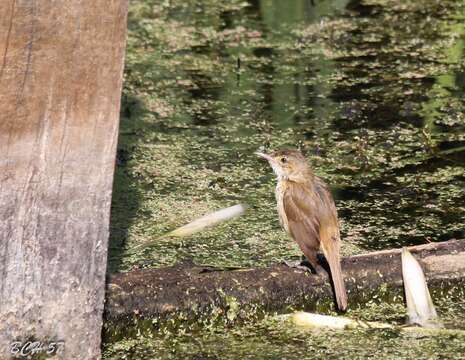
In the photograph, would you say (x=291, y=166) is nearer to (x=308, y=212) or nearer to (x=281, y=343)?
(x=308, y=212)

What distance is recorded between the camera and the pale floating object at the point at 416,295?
5.15 m

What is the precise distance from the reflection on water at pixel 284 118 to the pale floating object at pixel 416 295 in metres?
0.85

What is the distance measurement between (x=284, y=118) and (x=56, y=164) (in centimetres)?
374

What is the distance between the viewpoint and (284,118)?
7.90m

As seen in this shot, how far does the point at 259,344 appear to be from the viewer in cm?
497

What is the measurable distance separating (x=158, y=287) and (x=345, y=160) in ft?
8.20

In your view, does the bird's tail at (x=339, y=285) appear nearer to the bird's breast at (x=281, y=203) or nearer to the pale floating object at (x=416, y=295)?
the pale floating object at (x=416, y=295)

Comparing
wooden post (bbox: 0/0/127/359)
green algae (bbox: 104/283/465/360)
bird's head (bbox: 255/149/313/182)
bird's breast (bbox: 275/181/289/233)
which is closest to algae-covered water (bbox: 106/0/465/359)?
green algae (bbox: 104/283/465/360)

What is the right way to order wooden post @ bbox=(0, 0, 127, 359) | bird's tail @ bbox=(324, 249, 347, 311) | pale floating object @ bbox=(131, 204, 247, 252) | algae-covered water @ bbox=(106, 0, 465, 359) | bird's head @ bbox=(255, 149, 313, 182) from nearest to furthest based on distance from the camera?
1. wooden post @ bbox=(0, 0, 127, 359)
2. bird's tail @ bbox=(324, 249, 347, 311)
3. algae-covered water @ bbox=(106, 0, 465, 359)
4. bird's head @ bbox=(255, 149, 313, 182)
5. pale floating object @ bbox=(131, 204, 247, 252)

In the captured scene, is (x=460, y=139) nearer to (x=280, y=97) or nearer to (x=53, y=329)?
(x=280, y=97)

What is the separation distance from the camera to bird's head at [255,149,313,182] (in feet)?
19.4

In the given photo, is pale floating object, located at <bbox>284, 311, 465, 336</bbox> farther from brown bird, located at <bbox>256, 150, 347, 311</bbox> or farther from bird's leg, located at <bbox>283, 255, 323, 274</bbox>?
bird's leg, located at <bbox>283, 255, 323, 274</bbox>

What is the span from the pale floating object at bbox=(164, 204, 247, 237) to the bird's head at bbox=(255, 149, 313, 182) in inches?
15.8

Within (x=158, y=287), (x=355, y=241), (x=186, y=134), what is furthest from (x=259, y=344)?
(x=186, y=134)
